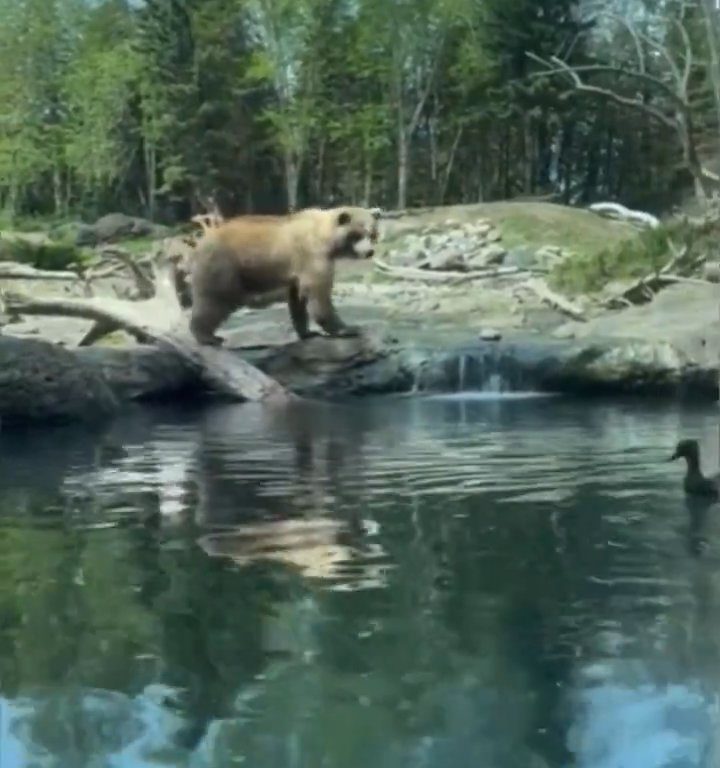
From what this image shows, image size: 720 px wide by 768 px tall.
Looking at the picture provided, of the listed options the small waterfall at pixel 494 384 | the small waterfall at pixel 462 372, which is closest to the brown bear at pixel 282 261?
the small waterfall at pixel 462 372

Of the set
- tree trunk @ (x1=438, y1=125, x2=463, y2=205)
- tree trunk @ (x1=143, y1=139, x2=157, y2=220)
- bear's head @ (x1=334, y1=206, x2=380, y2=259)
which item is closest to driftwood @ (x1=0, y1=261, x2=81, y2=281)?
bear's head @ (x1=334, y1=206, x2=380, y2=259)

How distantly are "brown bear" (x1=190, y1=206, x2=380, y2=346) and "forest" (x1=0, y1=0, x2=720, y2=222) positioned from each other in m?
5.72

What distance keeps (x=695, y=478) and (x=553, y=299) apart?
7.29 m

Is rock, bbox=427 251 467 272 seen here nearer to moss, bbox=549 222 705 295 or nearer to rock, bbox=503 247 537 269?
rock, bbox=503 247 537 269

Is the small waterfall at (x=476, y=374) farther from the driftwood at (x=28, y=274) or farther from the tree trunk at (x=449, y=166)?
the tree trunk at (x=449, y=166)

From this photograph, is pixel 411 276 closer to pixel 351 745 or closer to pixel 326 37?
pixel 326 37

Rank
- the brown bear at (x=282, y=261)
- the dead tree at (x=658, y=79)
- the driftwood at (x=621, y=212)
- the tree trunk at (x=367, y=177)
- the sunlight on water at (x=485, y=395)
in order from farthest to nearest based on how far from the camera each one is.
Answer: the tree trunk at (x=367, y=177) → the driftwood at (x=621, y=212) → the sunlight on water at (x=485, y=395) → the brown bear at (x=282, y=261) → the dead tree at (x=658, y=79)

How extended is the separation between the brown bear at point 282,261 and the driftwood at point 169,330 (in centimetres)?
27

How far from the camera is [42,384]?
793cm

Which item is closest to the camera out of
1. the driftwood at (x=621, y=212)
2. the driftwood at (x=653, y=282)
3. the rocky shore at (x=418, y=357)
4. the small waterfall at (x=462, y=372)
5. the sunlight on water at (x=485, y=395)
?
the rocky shore at (x=418, y=357)

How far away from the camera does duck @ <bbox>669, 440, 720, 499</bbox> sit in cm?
475

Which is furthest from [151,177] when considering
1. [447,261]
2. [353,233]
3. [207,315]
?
[353,233]

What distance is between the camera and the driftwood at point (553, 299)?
11695mm

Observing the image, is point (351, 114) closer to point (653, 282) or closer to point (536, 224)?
point (536, 224)
